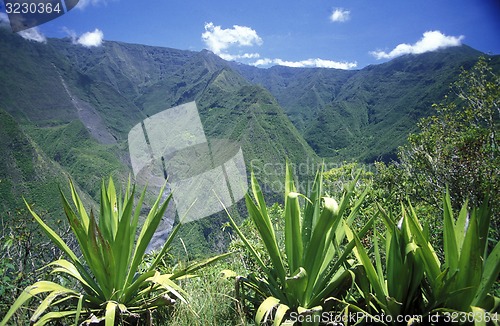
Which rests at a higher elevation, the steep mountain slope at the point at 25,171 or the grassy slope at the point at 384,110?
the grassy slope at the point at 384,110

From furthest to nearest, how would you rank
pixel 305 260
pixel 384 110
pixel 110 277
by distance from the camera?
pixel 384 110
pixel 110 277
pixel 305 260

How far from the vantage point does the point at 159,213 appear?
216 centimetres

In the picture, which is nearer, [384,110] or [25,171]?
[25,171]

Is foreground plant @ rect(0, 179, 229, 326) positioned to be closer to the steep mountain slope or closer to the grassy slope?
the steep mountain slope

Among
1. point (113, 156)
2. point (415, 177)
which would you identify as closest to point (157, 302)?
point (415, 177)

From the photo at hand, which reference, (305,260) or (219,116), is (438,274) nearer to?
(305,260)

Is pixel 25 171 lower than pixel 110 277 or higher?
higher

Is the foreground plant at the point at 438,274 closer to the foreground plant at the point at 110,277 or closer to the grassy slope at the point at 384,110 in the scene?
the foreground plant at the point at 110,277

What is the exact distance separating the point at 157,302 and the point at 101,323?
0.31 metres

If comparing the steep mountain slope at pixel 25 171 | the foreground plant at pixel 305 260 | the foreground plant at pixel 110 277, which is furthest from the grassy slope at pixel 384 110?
the foreground plant at pixel 110 277

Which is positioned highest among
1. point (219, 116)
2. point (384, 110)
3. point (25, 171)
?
point (219, 116)

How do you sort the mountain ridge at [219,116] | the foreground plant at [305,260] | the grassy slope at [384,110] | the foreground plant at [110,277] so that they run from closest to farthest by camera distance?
the foreground plant at [305,260], the foreground plant at [110,277], the mountain ridge at [219,116], the grassy slope at [384,110]

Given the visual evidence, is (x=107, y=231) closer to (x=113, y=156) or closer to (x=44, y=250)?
(x=44, y=250)

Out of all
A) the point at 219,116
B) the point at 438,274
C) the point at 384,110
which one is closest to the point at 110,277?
the point at 438,274
